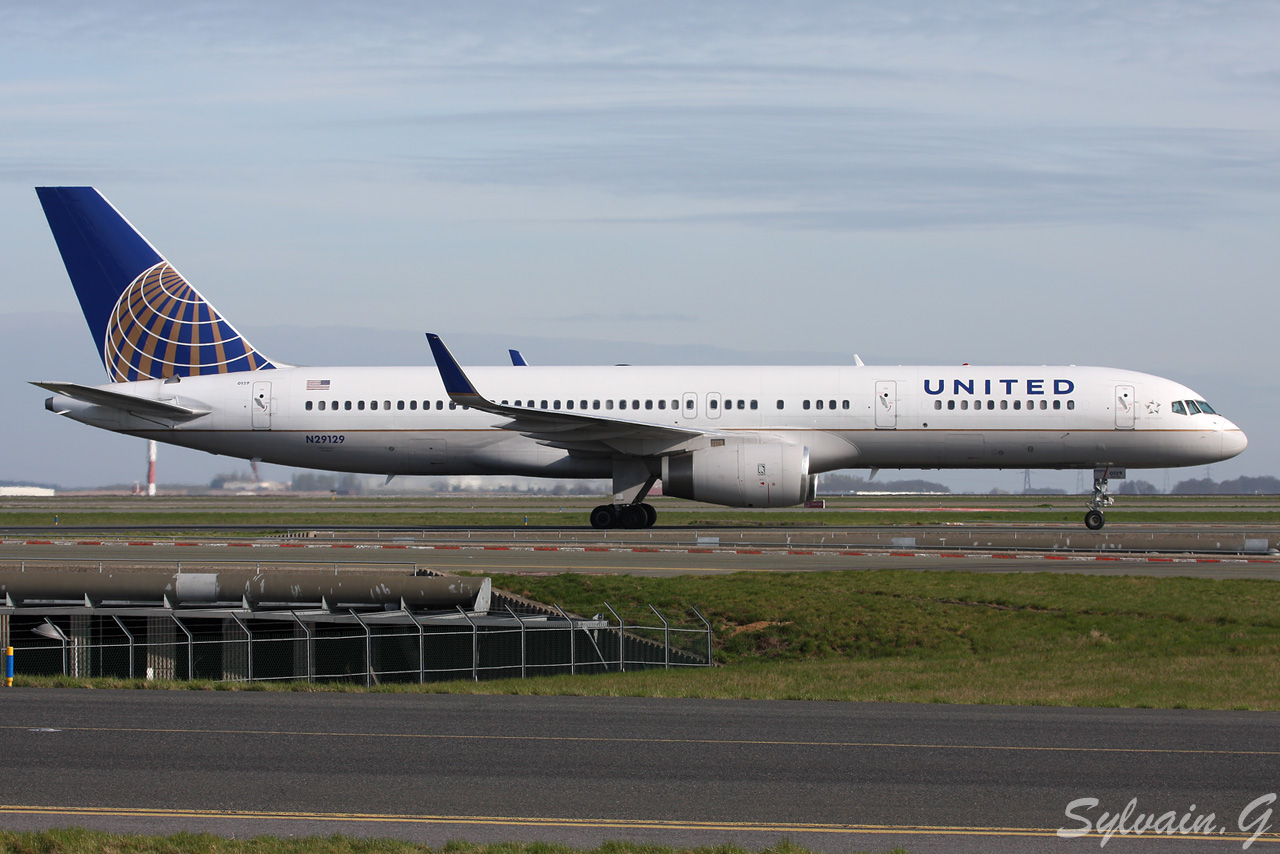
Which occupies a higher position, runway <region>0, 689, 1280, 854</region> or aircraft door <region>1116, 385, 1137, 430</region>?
aircraft door <region>1116, 385, 1137, 430</region>

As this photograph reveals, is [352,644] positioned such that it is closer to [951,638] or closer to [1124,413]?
[951,638]

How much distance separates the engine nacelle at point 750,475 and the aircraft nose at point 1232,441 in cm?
1329

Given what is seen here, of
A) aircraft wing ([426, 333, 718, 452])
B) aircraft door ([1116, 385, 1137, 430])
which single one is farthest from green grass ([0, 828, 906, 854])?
aircraft door ([1116, 385, 1137, 430])

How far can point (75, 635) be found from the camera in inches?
1108

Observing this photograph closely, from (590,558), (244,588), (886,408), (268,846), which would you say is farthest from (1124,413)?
(268,846)

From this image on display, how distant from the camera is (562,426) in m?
37.8

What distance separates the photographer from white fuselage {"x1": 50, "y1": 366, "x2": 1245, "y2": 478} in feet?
127

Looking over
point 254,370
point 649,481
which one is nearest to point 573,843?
point 649,481

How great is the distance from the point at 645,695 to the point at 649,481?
23.5 metres

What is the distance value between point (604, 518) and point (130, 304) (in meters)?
17.9

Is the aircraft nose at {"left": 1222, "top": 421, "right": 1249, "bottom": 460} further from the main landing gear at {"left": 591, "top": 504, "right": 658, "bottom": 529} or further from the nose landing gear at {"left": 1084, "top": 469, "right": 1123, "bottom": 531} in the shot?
the main landing gear at {"left": 591, "top": 504, "right": 658, "bottom": 529}

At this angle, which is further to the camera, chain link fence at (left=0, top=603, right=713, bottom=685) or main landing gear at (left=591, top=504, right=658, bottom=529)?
main landing gear at (left=591, top=504, right=658, bottom=529)

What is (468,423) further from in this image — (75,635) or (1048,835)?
(1048,835)

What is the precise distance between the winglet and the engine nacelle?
6.69 m
